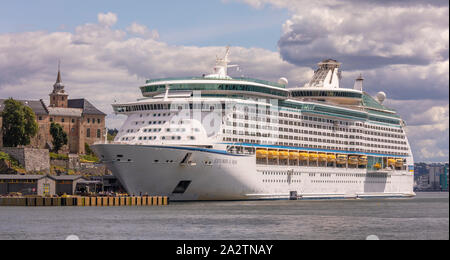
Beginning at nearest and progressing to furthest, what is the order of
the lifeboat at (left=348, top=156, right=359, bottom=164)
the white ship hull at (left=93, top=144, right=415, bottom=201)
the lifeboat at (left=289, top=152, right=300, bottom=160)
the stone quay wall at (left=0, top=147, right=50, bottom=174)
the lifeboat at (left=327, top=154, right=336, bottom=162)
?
the white ship hull at (left=93, top=144, right=415, bottom=201) < the lifeboat at (left=289, top=152, right=300, bottom=160) < the lifeboat at (left=327, top=154, right=336, bottom=162) < the lifeboat at (left=348, top=156, right=359, bottom=164) < the stone quay wall at (left=0, top=147, right=50, bottom=174)

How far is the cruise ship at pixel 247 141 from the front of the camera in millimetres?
72375

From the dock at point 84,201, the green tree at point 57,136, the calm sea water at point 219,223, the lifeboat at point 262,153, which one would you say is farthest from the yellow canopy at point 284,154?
the green tree at point 57,136

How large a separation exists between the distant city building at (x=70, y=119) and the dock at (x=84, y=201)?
2410 inches

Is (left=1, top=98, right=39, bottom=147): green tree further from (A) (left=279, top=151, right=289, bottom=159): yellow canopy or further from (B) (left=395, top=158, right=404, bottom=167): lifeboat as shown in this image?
(B) (left=395, top=158, right=404, bottom=167): lifeboat

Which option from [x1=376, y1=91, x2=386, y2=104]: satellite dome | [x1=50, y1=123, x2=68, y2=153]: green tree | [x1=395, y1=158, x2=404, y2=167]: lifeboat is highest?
[x1=376, y1=91, x2=386, y2=104]: satellite dome

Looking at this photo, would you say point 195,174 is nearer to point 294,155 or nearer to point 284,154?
point 284,154

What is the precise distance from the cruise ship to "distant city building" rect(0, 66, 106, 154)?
5668cm

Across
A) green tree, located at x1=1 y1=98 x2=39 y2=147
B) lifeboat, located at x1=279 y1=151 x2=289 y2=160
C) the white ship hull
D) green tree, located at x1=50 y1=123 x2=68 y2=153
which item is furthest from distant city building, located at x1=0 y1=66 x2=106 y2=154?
the white ship hull

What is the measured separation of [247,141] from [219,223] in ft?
90.8

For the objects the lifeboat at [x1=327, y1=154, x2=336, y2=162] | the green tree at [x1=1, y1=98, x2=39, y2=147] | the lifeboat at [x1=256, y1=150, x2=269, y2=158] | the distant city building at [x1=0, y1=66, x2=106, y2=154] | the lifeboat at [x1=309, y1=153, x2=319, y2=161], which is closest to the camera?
the lifeboat at [x1=256, y1=150, x2=269, y2=158]

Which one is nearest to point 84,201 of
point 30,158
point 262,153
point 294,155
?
point 262,153

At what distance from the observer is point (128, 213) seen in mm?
62656

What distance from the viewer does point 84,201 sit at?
77062 millimetres

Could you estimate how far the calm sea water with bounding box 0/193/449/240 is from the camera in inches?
1833
